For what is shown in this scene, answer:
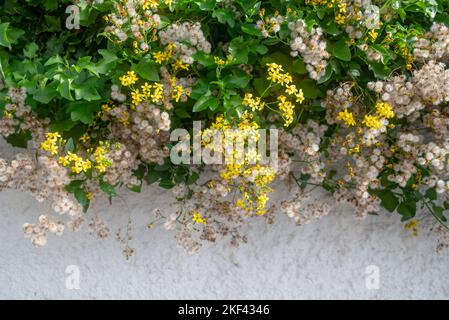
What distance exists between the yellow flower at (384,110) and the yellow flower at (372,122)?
26mm

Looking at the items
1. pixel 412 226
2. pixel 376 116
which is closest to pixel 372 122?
pixel 376 116

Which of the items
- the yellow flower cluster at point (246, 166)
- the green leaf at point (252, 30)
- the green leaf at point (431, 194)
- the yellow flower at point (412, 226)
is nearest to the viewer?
the yellow flower cluster at point (246, 166)

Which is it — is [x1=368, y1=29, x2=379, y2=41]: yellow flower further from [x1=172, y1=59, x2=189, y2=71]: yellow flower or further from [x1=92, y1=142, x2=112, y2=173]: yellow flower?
[x1=92, y1=142, x2=112, y2=173]: yellow flower

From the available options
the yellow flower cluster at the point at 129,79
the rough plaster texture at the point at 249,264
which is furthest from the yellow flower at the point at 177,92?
the rough plaster texture at the point at 249,264

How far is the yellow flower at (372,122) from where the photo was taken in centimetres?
224

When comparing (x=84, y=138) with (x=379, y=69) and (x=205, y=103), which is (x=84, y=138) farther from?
(x=379, y=69)

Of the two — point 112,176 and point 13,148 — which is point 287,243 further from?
point 13,148

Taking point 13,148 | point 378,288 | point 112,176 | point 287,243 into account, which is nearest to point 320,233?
point 287,243

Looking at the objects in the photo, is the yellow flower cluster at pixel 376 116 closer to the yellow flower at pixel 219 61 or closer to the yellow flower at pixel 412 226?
the yellow flower at pixel 219 61

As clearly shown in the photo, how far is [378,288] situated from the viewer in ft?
9.17

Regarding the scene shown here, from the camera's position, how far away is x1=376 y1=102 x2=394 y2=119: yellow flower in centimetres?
224

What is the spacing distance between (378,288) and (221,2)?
1.47m

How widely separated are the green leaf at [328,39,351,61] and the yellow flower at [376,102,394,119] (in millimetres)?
214

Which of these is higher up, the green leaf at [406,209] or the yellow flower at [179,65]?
the yellow flower at [179,65]
